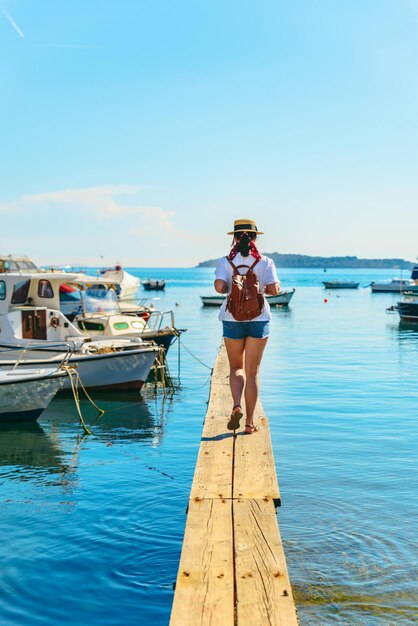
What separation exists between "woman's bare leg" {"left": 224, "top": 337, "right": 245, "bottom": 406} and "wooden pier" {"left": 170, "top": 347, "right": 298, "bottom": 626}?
20.5 inches

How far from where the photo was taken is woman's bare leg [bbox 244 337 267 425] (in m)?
8.02

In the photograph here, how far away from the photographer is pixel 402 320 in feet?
160

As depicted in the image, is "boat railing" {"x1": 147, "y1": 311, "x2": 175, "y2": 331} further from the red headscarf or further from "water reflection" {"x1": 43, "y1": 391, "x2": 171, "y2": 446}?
the red headscarf

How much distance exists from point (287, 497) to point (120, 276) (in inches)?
2392

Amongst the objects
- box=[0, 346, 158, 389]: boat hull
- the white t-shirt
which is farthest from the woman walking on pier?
box=[0, 346, 158, 389]: boat hull

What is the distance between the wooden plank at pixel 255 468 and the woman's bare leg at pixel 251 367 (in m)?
0.32

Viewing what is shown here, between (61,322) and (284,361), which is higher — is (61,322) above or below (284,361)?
above

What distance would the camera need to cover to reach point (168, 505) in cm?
1002

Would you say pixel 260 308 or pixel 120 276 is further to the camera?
pixel 120 276

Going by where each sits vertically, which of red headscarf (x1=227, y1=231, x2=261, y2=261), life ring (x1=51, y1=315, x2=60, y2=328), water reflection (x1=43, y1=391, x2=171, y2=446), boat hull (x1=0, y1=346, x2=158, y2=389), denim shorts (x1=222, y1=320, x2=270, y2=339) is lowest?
water reflection (x1=43, y1=391, x2=171, y2=446)

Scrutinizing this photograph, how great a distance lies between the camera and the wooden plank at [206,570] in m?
4.45

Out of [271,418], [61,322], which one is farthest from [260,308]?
[61,322]

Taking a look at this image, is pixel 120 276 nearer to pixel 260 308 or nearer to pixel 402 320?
pixel 402 320

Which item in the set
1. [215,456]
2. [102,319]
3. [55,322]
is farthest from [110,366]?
[215,456]
